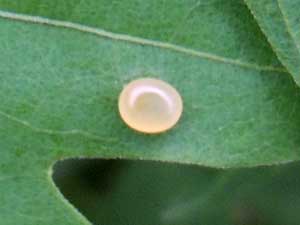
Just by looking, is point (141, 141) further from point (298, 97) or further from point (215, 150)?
point (298, 97)

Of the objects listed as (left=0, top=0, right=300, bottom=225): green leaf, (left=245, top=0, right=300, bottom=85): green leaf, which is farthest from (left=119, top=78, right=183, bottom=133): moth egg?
(left=245, top=0, right=300, bottom=85): green leaf

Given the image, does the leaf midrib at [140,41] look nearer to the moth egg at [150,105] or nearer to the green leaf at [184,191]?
the moth egg at [150,105]

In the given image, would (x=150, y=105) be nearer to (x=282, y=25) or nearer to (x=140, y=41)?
(x=140, y=41)

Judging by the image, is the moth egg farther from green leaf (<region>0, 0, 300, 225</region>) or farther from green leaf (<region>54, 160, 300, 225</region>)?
green leaf (<region>54, 160, 300, 225</region>)

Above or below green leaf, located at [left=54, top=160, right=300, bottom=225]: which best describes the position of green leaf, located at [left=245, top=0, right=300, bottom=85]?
above

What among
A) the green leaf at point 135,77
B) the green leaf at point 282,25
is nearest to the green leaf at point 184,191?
the green leaf at point 135,77
